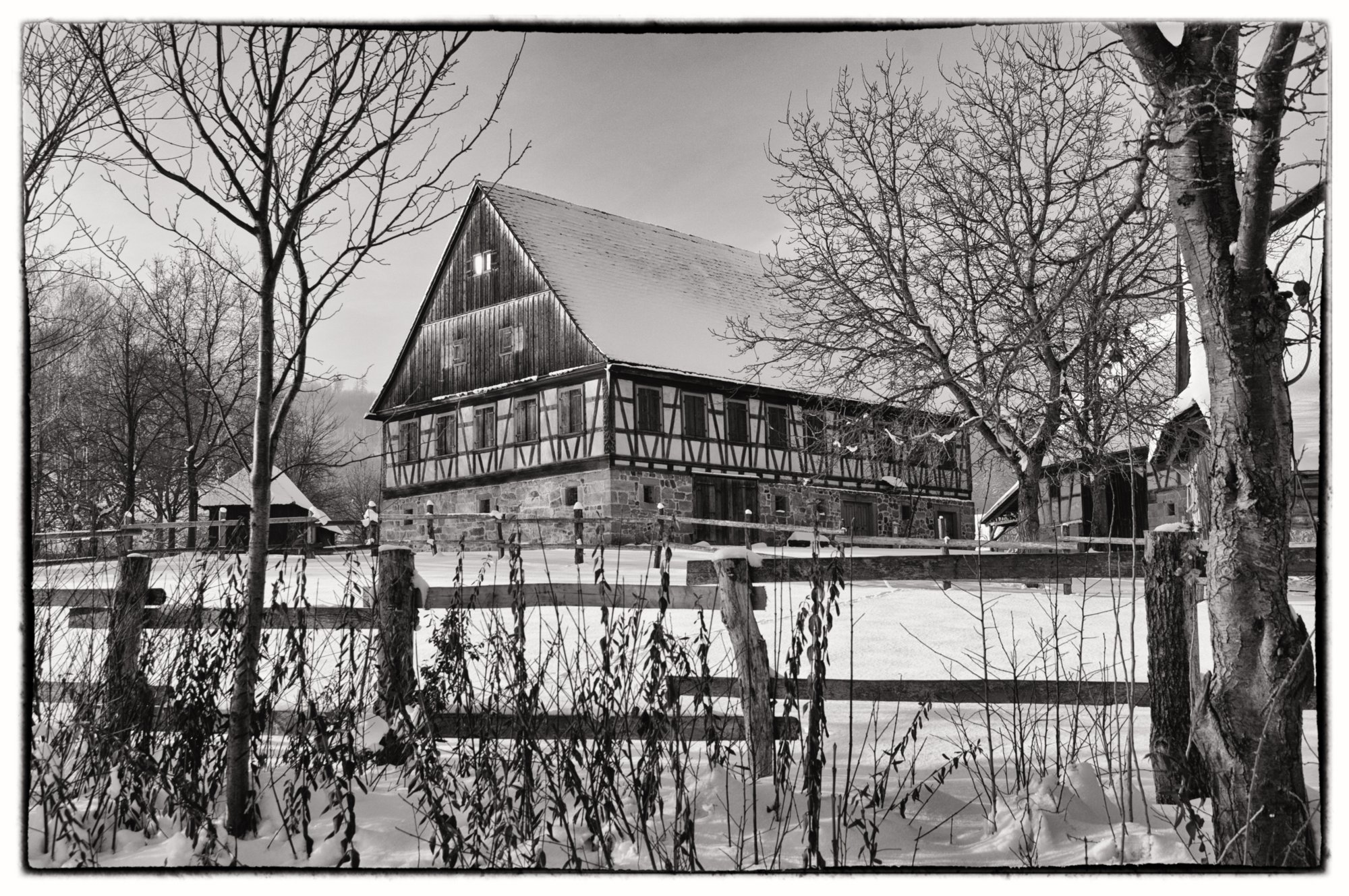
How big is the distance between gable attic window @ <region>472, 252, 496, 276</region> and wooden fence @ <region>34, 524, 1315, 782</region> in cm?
1968

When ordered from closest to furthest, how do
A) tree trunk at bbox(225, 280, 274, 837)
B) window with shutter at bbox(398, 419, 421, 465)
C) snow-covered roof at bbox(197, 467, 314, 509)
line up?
tree trunk at bbox(225, 280, 274, 837) < snow-covered roof at bbox(197, 467, 314, 509) < window with shutter at bbox(398, 419, 421, 465)

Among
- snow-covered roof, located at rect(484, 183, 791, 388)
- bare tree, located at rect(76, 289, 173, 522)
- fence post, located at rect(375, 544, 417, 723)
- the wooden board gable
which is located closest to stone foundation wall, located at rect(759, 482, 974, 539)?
snow-covered roof, located at rect(484, 183, 791, 388)

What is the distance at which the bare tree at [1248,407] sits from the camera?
328 centimetres

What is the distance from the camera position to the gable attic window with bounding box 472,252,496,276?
2411 cm

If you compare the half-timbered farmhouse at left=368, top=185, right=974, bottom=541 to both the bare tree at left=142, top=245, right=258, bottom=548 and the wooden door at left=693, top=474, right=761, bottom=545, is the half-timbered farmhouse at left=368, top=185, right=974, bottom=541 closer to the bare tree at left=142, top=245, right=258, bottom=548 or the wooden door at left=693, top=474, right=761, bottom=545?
the wooden door at left=693, top=474, right=761, bottom=545

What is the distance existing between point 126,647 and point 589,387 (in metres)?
18.4

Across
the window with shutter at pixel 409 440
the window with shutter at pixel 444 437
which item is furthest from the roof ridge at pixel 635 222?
the window with shutter at pixel 409 440

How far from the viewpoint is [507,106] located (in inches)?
174

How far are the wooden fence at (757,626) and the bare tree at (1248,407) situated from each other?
0.61m

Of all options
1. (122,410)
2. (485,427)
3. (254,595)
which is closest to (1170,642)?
(254,595)

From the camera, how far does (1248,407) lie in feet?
11.1

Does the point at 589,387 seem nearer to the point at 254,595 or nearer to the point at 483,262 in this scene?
the point at 483,262

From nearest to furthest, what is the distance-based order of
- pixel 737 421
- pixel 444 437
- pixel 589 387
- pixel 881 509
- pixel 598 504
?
1. pixel 598 504
2. pixel 589 387
3. pixel 737 421
4. pixel 444 437
5. pixel 881 509

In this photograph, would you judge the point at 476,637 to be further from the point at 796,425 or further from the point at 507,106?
the point at 796,425
